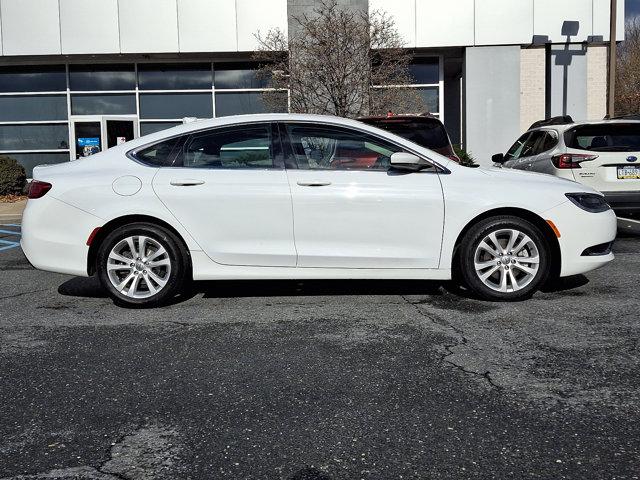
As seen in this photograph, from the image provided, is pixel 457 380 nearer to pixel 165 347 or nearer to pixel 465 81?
pixel 165 347

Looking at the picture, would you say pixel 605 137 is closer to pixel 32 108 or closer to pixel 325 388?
pixel 325 388

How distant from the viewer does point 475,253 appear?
19.5 ft

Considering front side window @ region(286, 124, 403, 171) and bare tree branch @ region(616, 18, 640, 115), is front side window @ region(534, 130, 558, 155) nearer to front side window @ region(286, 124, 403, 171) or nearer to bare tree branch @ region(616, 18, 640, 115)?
front side window @ region(286, 124, 403, 171)

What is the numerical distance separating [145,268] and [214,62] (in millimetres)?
16020

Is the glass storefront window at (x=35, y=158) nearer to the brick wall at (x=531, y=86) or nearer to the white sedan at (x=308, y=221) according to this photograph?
the brick wall at (x=531, y=86)

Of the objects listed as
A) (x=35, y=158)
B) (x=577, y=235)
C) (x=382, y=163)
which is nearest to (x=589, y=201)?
(x=577, y=235)

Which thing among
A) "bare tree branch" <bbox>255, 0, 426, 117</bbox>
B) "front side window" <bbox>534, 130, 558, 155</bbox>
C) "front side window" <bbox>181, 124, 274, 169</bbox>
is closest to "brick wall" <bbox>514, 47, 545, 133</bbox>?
"bare tree branch" <bbox>255, 0, 426, 117</bbox>

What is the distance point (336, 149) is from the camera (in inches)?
237

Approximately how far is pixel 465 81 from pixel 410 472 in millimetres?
18133

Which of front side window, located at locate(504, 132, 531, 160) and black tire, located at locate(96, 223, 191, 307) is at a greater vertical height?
front side window, located at locate(504, 132, 531, 160)

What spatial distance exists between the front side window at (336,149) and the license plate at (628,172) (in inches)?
192

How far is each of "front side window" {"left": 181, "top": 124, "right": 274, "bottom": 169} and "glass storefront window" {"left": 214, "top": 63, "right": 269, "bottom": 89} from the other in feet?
49.8

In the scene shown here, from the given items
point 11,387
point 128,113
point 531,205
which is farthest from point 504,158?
point 128,113

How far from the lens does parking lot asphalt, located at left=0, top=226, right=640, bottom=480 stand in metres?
2.97
